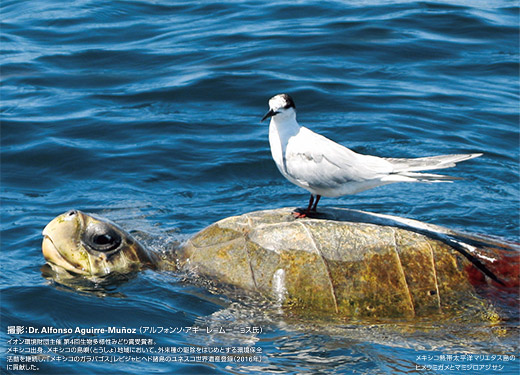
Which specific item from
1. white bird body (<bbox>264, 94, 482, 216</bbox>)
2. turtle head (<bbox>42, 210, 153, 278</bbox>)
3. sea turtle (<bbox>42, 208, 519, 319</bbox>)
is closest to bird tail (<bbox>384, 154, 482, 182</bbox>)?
white bird body (<bbox>264, 94, 482, 216</bbox>)

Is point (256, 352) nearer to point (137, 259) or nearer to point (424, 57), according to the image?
point (137, 259)

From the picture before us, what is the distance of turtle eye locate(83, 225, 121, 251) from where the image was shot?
558cm

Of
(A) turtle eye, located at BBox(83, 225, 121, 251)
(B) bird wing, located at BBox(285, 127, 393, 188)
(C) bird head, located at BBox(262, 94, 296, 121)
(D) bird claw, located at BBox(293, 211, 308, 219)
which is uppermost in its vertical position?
(C) bird head, located at BBox(262, 94, 296, 121)

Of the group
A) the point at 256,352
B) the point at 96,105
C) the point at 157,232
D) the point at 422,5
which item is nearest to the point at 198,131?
the point at 96,105

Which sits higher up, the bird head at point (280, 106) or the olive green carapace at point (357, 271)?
the bird head at point (280, 106)

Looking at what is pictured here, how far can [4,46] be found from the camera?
12.5 metres

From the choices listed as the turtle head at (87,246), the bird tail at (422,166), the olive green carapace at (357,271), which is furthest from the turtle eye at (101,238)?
the bird tail at (422,166)

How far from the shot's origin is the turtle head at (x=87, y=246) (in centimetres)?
555

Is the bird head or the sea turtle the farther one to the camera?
the bird head

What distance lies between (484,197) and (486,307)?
2.77 meters

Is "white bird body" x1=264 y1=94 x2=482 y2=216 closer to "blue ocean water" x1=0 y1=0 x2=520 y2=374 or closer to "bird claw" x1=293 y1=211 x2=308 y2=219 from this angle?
"bird claw" x1=293 y1=211 x2=308 y2=219

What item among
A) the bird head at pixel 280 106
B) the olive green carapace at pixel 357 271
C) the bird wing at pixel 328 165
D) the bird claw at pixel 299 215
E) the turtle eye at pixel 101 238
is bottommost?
the olive green carapace at pixel 357 271

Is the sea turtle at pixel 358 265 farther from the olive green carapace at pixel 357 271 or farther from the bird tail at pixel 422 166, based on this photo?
the bird tail at pixel 422 166

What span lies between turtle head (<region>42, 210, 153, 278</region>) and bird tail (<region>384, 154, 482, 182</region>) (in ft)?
6.97
